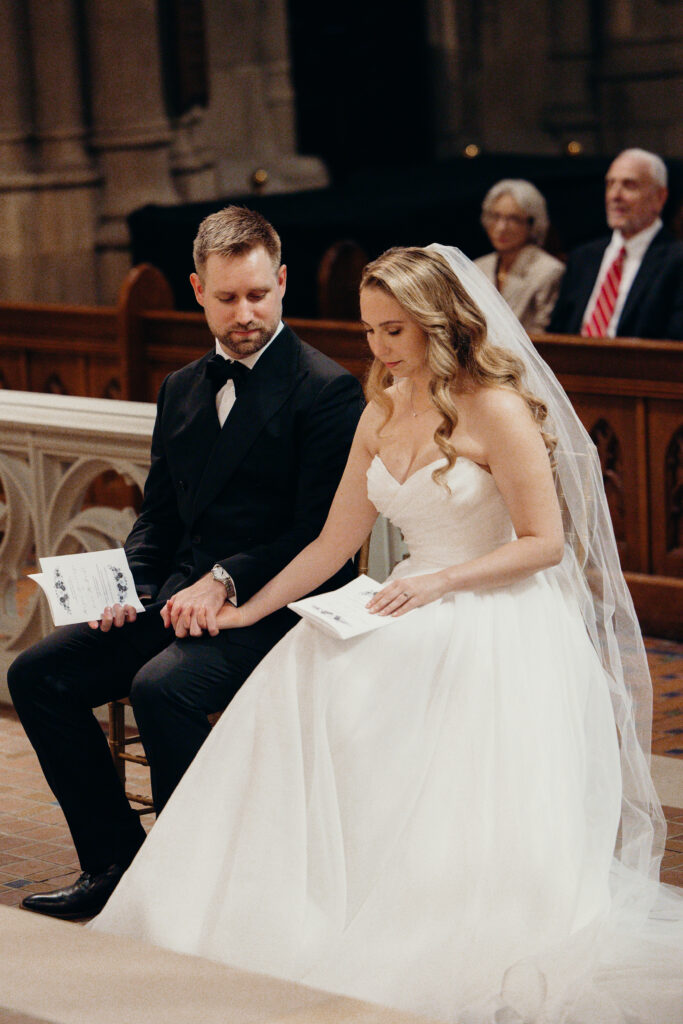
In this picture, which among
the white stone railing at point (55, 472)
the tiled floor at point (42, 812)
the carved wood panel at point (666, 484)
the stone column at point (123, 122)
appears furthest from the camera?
the stone column at point (123, 122)

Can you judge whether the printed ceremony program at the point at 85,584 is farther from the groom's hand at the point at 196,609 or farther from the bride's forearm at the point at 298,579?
the bride's forearm at the point at 298,579

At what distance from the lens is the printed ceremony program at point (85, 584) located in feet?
12.5

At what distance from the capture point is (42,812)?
4703 mm

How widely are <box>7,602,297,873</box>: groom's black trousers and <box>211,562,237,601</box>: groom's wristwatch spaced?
0.28ft

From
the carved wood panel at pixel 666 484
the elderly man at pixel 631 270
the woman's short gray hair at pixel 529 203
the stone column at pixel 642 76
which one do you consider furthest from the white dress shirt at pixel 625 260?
the stone column at pixel 642 76

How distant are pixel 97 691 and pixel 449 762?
0.96 metres

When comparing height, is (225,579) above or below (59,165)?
below

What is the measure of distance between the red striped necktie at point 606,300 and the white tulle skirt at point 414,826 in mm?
3408

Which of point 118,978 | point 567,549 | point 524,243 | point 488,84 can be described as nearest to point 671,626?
point 524,243

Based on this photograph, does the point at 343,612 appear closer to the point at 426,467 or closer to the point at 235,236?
the point at 426,467

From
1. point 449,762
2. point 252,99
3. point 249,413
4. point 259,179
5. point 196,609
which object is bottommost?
point 449,762

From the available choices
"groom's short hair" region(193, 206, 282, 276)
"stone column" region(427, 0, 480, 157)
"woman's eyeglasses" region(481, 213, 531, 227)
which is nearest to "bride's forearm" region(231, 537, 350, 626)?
"groom's short hair" region(193, 206, 282, 276)

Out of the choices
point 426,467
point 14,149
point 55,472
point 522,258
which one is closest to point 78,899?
point 426,467

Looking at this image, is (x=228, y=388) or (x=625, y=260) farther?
(x=625, y=260)
